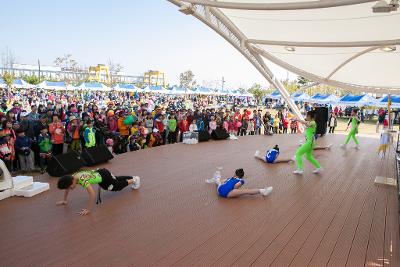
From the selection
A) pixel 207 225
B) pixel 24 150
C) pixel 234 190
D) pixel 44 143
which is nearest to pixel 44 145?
pixel 44 143

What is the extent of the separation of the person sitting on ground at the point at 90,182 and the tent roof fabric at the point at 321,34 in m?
5.04

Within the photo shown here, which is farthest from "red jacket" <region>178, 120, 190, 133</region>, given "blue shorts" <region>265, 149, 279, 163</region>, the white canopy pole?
the white canopy pole

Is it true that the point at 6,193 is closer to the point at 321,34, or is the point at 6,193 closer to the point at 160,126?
the point at 160,126

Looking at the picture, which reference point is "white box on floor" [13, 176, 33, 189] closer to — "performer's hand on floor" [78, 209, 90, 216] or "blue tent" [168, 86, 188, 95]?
"performer's hand on floor" [78, 209, 90, 216]

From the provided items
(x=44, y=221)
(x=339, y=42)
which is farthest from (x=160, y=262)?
(x=339, y=42)

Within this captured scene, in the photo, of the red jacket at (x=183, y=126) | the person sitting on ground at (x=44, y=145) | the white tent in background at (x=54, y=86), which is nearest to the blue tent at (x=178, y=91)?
the white tent in background at (x=54, y=86)

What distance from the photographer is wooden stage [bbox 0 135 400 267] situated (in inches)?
172

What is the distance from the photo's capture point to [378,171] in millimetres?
10047

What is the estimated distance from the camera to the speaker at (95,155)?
9141 mm

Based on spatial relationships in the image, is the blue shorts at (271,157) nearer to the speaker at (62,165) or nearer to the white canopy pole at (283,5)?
the white canopy pole at (283,5)

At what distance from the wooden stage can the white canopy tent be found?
14.1 ft

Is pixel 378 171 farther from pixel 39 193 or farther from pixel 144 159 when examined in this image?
pixel 39 193

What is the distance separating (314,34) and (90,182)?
10.4 meters

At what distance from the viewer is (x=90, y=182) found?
5516 millimetres
